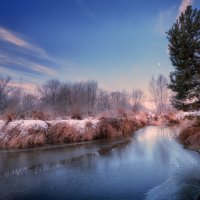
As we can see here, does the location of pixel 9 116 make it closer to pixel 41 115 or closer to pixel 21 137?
pixel 21 137

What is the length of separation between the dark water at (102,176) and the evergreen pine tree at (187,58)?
3318 millimetres

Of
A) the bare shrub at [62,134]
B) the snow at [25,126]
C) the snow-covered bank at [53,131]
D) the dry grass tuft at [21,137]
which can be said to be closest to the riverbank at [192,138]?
the snow-covered bank at [53,131]

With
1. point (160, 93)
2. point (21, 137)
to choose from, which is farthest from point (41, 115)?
point (160, 93)

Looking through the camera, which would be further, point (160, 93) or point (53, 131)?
point (160, 93)

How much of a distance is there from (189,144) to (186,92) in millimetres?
2761

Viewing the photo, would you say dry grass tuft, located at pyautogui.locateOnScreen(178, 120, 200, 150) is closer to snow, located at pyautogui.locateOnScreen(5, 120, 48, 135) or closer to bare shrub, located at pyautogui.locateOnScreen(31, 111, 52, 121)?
snow, located at pyautogui.locateOnScreen(5, 120, 48, 135)

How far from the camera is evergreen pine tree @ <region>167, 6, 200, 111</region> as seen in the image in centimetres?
1254

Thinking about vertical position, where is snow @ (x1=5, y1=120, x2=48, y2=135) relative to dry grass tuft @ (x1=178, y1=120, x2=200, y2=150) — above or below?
above

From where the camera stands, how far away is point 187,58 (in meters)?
12.9

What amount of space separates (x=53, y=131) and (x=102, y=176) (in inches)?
347

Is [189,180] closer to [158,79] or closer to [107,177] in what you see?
[107,177]

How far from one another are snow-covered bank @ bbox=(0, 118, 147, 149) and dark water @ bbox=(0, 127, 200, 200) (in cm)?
250

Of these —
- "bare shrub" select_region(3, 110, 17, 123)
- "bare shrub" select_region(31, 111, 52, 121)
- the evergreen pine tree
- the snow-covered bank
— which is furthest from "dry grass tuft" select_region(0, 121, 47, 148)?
the evergreen pine tree

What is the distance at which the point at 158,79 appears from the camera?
67.2 meters
